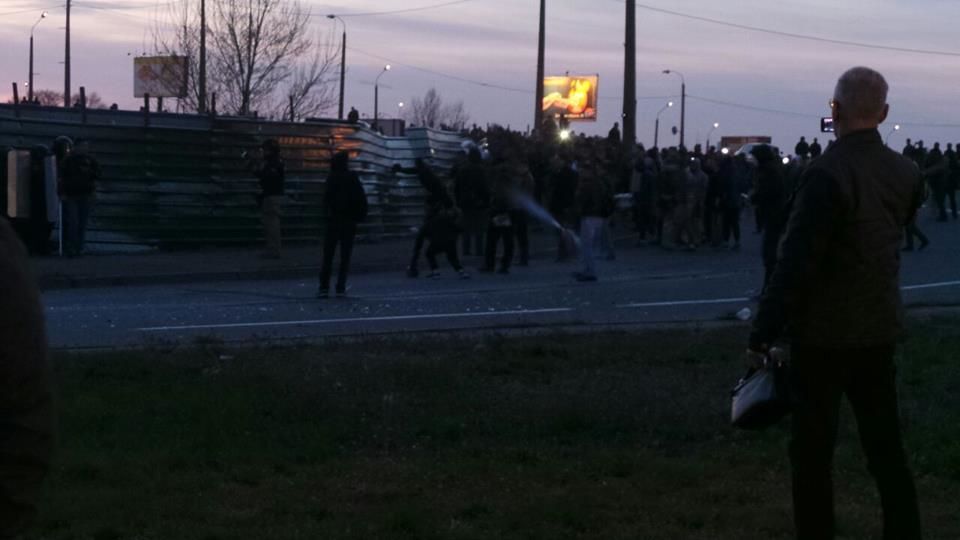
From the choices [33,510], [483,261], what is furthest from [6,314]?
[483,261]

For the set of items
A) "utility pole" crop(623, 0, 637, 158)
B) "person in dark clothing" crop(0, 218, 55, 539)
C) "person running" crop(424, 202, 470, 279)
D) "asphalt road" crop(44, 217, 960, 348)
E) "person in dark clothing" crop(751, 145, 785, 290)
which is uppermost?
"utility pole" crop(623, 0, 637, 158)

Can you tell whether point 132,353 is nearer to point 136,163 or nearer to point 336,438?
point 336,438

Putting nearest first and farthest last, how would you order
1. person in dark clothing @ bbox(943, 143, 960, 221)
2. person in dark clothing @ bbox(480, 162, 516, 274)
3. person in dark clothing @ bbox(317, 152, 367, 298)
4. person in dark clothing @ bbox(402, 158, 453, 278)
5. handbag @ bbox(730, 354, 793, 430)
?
1. handbag @ bbox(730, 354, 793, 430)
2. person in dark clothing @ bbox(317, 152, 367, 298)
3. person in dark clothing @ bbox(402, 158, 453, 278)
4. person in dark clothing @ bbox(480, 162, 516, 274)
5. person in dark clothing @ bbox(943, 143, 960, 221)

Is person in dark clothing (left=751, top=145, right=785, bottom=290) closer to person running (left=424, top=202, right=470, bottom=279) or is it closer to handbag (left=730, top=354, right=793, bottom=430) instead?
person running (left=424, top=202, right=470, bottom=279)

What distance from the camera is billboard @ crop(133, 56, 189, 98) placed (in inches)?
1890

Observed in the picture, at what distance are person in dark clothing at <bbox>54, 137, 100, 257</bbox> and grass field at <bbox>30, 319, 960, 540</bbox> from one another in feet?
38.5

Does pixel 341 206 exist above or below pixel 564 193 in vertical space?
below

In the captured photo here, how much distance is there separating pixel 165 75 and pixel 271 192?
2973cm

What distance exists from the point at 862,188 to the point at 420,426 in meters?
3.78

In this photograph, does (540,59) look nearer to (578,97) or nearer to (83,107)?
(83,107)

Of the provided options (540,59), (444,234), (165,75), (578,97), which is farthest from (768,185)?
(578,97)

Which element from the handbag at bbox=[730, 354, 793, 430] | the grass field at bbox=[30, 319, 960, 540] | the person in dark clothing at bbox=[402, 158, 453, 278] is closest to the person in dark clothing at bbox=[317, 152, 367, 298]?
the person in dark clothing at bbox=[402, 158, 453, 278]

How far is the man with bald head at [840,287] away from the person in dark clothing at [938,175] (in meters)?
26.0

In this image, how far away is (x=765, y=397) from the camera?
211 inches
